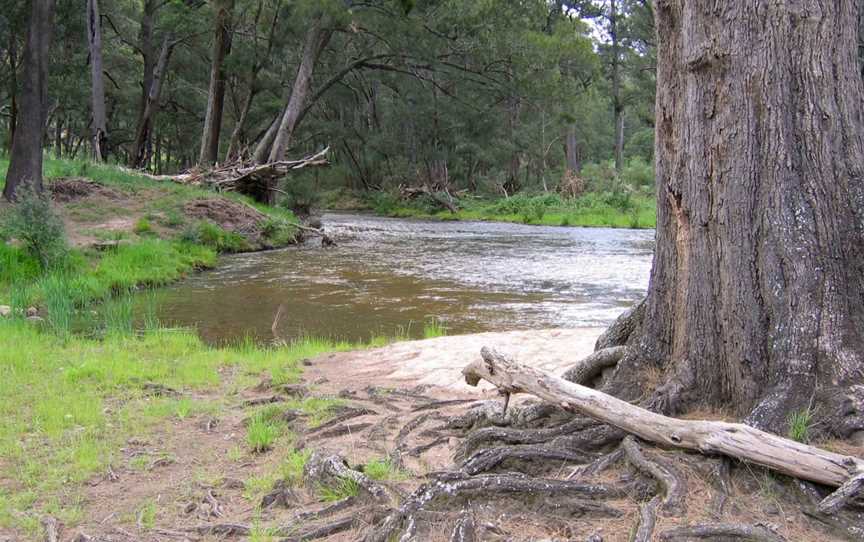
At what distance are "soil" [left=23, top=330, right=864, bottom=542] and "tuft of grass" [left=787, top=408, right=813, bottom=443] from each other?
0.84ft

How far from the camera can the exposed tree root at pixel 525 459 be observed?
4.25 m

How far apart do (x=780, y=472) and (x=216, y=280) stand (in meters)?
13.1

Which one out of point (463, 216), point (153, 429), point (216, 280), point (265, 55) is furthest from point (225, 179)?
point (153, 429)

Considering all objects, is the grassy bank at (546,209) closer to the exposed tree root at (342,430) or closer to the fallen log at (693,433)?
the exposed tree root at (342,430)

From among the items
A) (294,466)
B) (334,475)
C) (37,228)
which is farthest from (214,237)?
(334,475)

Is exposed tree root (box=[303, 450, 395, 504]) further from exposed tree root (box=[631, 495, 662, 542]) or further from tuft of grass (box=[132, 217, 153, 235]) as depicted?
tuft of grass (box=[132, 217, 153, 235])

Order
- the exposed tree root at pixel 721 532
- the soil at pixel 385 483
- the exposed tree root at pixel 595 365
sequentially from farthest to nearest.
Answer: the exposed tree root at pixel 595 365, the soil at pixel 385 483, the exposed tree root at pixel 721 532

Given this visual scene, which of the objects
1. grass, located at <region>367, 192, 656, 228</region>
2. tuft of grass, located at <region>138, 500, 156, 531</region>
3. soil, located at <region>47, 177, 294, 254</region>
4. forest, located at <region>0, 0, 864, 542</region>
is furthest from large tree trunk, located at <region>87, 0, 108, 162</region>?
tuft of grass, located at <region>138, 500, 156, 531</region>

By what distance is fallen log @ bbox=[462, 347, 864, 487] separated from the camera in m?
3.50

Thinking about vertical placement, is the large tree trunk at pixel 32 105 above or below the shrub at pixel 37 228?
above

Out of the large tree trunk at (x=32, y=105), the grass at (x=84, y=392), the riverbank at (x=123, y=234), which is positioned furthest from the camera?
the large tree trunk at (x=32, y=105)

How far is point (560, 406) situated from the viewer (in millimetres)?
4578

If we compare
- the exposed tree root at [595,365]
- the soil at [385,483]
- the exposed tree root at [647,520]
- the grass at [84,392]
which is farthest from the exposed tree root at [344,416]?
the exposed tree root at [647,520]

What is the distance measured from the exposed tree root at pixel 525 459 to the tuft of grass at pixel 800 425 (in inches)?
42.1
